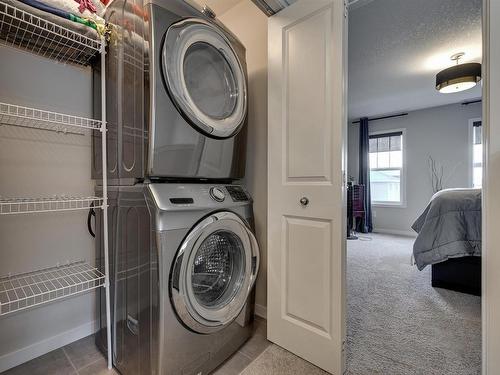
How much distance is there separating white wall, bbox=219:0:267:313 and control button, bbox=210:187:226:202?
18.6 inches

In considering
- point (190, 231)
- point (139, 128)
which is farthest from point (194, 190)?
point (139, 128)

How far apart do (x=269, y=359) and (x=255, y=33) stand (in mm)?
2076

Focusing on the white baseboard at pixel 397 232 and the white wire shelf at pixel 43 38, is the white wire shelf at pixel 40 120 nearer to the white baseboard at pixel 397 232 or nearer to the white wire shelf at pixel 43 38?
the white wire shelf at pixel 43 38

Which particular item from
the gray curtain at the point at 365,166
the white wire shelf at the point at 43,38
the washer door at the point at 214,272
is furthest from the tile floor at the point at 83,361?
the gray curtain at the point at 365,166

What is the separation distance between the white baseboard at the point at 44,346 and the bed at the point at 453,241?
2643mm

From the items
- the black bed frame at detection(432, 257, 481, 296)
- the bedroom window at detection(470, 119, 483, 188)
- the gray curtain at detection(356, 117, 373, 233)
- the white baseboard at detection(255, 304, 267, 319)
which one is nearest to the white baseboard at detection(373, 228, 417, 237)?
the gray curtain at detection(356, 117, 373, 233)

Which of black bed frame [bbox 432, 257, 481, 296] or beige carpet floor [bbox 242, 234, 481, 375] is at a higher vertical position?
black bed frame [bbox 432, 257, 481, 296]

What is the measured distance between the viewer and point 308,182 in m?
1.30

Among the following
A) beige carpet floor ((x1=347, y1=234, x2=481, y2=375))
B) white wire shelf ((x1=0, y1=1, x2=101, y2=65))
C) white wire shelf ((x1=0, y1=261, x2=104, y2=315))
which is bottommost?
beige carpet floor ((x1=347, y1=234, x2=481, y2=375))

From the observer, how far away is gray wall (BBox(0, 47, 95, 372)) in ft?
4.04

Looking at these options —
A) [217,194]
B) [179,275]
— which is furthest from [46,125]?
[179,275]

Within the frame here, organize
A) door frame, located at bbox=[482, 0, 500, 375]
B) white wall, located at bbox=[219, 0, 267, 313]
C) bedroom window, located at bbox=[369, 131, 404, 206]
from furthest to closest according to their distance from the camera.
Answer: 1. bedroom window, located at bbox=[369, 131, 404, 206]
2. white wall, located at bbox=[219, 0, 267, 313]
3. door frame, located at bbox=[482, 0, 500, 375]

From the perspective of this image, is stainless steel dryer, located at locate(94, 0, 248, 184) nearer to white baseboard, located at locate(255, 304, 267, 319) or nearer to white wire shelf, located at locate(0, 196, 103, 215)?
white wire shelf, located at locate(0, 196, 103, 215)

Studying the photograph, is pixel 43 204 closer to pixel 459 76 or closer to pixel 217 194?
pixel 217 194
